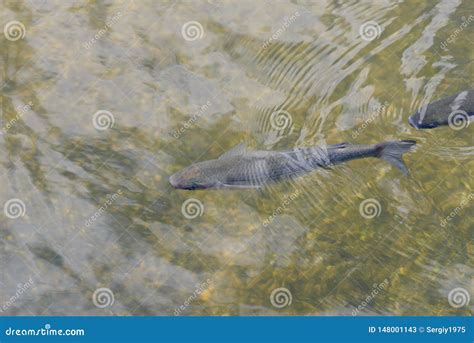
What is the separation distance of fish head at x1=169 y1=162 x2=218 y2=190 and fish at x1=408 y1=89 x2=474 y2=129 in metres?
3.69

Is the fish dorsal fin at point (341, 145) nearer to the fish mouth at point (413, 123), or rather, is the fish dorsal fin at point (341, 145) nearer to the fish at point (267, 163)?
the fish at point (267, 163)

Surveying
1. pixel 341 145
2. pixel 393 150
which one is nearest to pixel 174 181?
pixel 341 145

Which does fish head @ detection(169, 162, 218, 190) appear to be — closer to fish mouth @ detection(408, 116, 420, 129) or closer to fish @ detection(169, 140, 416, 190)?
fish @ detection(169, 140, 416, 190)

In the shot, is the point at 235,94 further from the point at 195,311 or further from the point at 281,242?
the point at 195,311

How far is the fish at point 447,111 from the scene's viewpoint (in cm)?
1032

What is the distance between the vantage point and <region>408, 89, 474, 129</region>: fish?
10320 millimetres

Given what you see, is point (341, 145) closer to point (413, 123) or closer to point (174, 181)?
point (413, 123)

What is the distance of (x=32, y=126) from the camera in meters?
11.1

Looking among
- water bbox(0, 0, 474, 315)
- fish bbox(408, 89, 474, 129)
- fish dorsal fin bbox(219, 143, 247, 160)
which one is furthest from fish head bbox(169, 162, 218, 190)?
fish bbox(408, 89, 474, 129)

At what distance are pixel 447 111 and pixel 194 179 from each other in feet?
14.4

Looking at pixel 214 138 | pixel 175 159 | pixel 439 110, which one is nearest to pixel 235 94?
pixel 214 138

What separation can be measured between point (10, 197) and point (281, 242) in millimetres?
4758

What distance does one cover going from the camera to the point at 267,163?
1028 centimetres

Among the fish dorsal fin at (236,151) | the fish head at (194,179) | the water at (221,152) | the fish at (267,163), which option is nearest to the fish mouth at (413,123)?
the water at (221,152)
